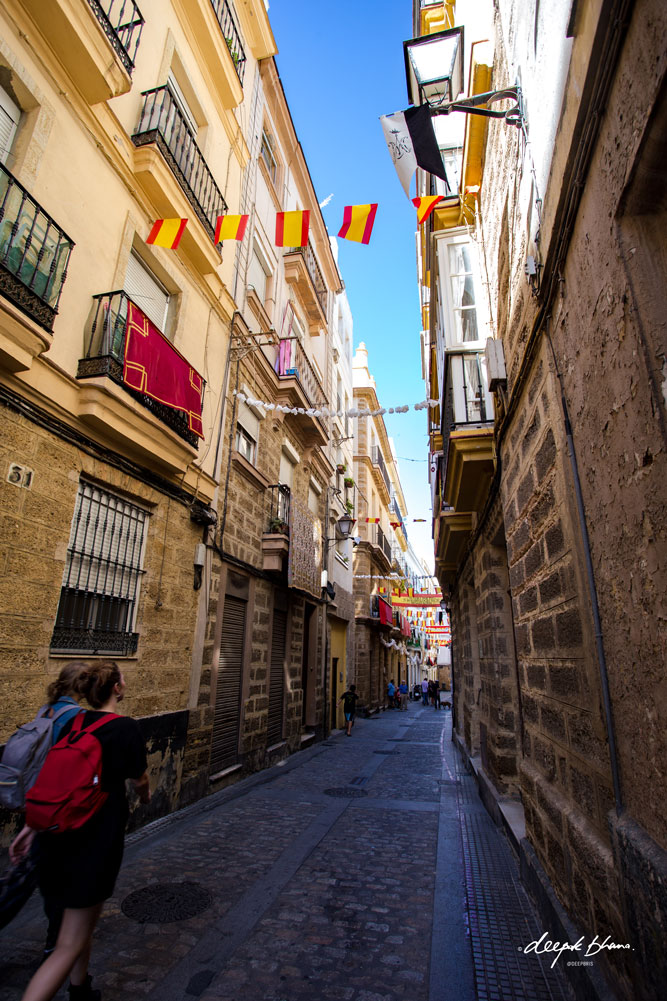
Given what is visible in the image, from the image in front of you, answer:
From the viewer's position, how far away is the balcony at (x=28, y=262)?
3.95 m

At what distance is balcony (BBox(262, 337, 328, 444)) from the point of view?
10016 millimetres

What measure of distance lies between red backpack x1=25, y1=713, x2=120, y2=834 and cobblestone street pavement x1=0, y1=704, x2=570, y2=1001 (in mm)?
1108

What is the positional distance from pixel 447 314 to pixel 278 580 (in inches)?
225

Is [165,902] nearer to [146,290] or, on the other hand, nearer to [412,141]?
[412,141]

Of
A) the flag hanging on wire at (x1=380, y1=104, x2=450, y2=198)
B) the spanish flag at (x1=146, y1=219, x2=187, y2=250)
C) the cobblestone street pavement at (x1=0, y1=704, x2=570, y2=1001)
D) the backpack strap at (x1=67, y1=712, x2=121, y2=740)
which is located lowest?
the cobblestone street pavement at (x1=0, y1=704, x2=570, y2=1001)

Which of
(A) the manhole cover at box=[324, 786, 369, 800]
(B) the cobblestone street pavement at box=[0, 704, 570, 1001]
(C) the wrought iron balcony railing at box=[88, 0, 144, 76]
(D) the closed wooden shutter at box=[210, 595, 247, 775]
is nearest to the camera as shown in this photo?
(B) the cobblestone street pavement at box=[0, 704, 570, 1001]

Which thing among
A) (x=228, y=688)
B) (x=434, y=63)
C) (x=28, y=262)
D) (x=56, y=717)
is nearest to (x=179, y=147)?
(x=434, y=63)

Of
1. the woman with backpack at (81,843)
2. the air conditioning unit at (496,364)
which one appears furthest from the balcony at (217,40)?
the woman with backpack at (81,843)

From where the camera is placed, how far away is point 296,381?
10.0 metres

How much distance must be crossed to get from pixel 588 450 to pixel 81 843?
2.87 meters

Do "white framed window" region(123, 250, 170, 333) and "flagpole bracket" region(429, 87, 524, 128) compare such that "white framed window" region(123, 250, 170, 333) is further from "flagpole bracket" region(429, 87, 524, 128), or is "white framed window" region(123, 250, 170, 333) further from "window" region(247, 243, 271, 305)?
"flagpole bracket" region(429, 87, 524, 128)

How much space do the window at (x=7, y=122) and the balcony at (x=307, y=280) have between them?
6.50 meters

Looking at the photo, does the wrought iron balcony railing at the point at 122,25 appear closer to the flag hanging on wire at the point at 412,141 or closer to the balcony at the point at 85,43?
the balcony at the point at 85,43

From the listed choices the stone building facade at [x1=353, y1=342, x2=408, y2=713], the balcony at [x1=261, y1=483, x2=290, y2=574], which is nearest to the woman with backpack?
the balcony at [x1=261, y1=483, x2=290, y2=574]
